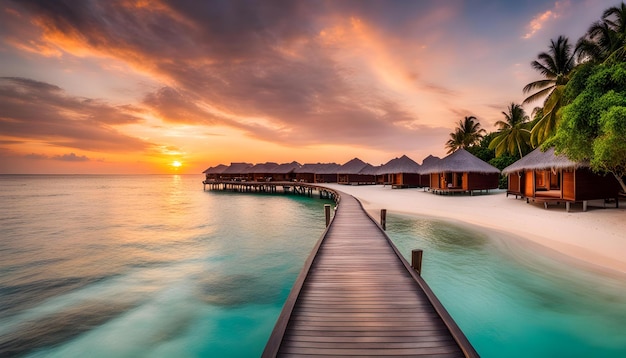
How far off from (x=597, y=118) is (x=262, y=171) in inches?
1845

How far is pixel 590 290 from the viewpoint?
709cm

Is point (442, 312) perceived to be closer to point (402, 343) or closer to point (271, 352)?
point (402, 343)

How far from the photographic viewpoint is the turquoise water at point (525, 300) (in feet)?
17.9

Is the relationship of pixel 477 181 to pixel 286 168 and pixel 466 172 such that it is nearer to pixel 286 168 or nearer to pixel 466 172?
pixel 466 172

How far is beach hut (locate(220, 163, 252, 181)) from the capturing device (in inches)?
2201

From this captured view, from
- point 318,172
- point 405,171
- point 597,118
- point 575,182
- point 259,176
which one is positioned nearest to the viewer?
point 597,118

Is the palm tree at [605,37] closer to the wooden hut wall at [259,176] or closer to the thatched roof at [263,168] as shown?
the thatched roof at [263,168]

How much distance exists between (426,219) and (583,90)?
29.1 ft

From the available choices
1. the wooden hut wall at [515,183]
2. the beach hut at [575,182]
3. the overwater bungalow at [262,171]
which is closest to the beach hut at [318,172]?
the overwater bungalow at [262,171]

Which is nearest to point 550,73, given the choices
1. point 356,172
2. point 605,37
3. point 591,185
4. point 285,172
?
point 605,37

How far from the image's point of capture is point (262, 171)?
52562mm

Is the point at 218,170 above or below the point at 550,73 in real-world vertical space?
below

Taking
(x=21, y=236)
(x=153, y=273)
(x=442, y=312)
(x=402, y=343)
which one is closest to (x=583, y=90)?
(x=442, y=312)

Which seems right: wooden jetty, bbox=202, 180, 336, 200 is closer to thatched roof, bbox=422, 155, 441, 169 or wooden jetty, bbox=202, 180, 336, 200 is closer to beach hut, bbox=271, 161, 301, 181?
beach hut, bbox=271, 161, 301, 181
